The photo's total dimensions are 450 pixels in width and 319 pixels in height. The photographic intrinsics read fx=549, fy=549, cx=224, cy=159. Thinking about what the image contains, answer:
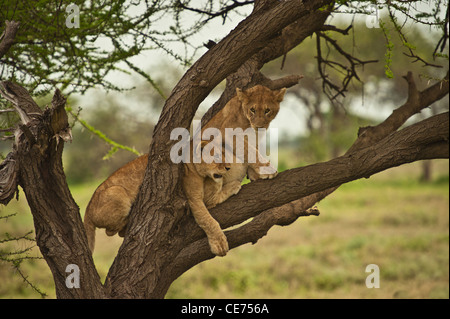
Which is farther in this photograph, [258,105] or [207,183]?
[258,105]

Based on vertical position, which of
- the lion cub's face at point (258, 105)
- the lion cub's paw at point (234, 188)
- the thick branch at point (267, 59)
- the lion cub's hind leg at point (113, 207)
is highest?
the thick branch at point (267, 59)

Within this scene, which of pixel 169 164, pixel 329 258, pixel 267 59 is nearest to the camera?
pixel 169 164

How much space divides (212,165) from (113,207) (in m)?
0.73

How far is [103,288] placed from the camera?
3.37m

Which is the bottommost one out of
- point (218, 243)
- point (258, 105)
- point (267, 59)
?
point (218, 243)

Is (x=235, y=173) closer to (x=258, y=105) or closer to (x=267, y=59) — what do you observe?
(x=258, y=105)

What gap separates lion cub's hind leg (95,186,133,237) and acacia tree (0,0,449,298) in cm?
14

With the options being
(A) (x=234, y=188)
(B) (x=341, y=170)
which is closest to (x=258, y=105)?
(A) (x=234, y=188)

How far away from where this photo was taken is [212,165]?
11.7ft

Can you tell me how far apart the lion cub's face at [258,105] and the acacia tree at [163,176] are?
0.40m

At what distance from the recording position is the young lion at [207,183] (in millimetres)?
3611

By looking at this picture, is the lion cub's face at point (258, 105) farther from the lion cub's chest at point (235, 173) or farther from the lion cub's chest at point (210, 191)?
the lion cub's chest at point (210, 191)

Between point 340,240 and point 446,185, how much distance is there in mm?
8185

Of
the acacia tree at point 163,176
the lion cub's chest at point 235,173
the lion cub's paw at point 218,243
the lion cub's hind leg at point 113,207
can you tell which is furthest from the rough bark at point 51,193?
the lion cub's chest at point 235,173
